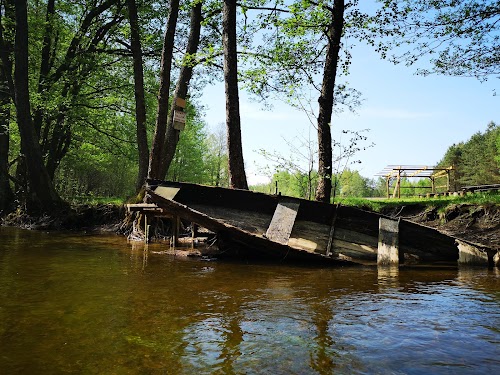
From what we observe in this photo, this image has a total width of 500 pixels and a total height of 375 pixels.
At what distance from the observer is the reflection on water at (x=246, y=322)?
7.34ft

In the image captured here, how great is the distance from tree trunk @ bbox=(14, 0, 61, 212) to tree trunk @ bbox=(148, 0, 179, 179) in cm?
490

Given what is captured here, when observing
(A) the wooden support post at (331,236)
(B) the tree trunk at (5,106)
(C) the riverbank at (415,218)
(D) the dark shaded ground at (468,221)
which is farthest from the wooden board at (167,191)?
(B) the tree trunk at (5,106)

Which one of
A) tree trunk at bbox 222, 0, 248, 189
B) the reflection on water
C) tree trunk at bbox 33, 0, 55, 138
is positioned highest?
tree trunk at bbox 33, 0, 55, 138

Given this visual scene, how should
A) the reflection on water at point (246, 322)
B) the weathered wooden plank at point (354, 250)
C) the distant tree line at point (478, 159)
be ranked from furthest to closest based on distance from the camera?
the distant tree line at point (478, 159), the weathered wooden plank at point (354, 250), the reflection on water at point (246, 322)

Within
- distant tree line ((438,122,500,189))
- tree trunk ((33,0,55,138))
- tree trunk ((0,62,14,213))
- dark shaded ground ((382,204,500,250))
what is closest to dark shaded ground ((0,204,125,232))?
tree trunk ((0,62,14,213))

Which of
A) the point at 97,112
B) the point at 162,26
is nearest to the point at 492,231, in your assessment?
the point at 162,26

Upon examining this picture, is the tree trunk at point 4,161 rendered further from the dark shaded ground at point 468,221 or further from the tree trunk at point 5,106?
the dark shaded ground at point 468,221

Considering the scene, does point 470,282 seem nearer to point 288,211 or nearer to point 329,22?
point 288,211

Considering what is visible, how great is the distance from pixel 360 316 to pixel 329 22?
28.0ft

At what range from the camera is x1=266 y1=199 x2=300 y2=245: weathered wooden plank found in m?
6.45

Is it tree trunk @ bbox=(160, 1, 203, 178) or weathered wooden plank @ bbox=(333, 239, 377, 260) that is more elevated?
tree trunk @ bbox=(160, 1, 203, 178)

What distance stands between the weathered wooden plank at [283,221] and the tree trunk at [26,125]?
31.8ft

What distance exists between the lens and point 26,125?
1326cm

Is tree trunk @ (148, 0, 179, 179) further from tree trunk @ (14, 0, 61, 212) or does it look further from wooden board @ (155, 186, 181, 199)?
tree trunk @ (14, 0, 61, 212)
